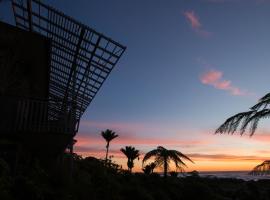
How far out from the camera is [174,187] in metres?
28.3

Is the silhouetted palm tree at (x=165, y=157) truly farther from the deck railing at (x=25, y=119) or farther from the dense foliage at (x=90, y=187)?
the deck railing at (x=25, y=119)

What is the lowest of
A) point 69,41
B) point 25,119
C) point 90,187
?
point 90,187

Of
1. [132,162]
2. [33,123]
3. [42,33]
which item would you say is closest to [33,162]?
[33,123]

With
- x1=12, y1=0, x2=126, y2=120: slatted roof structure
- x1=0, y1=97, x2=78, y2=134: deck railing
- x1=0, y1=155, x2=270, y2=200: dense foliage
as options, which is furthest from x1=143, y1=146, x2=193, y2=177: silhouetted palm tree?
x1=0, y1=97, x2=78, y2=134: deck railing

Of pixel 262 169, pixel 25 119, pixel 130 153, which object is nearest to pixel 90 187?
pixel 25 119

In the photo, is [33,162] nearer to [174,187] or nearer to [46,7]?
[46,7]

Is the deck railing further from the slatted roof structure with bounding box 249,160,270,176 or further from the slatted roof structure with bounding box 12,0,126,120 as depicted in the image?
the slatted roof structure with bounding box 249,160,270,176

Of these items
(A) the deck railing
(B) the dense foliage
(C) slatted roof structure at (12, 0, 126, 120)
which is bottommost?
(B) the dense foliage

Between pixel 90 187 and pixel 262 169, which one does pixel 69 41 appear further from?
pixel 262 169

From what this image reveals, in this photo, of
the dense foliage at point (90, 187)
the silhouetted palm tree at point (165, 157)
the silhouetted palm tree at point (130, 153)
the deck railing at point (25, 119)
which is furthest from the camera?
the silhouetted palm tree at point (130, 153)

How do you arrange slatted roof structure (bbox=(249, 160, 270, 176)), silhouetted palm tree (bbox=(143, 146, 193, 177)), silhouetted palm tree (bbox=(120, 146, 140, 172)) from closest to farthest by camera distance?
slatted roof structure (bbox=(249, 160, 270, 176)), silhouetted palm tree (bbox=(143, 146, 193, 177)), silhouetted palm tree (bbox=(120, 146, 140, 172))

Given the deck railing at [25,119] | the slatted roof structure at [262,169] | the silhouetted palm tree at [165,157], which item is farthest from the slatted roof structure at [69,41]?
the silhouetted palm tree at [165,157]

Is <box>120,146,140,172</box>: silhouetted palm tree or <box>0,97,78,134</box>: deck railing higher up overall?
<box>120,146,140,172</box>: silhouetted palm tree

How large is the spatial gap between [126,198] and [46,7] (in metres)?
13.2
